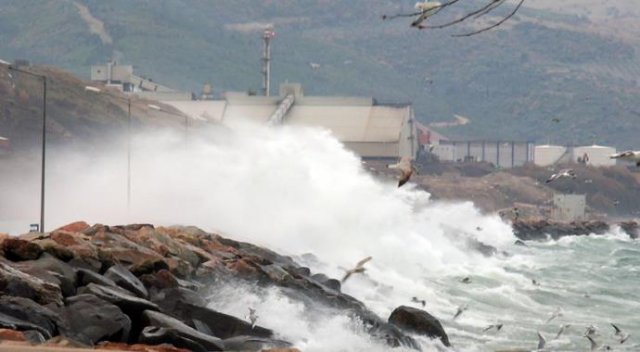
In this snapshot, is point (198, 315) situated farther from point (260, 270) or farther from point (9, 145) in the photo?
point (9, 145)

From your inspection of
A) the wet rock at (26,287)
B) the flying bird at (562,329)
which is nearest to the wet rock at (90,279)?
the wet rock at (26,287)

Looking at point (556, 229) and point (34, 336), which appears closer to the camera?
point (34, 336)

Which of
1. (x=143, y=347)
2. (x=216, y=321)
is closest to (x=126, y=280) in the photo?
(x=216, y=321)

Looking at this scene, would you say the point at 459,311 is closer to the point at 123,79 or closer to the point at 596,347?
the point at 596,347

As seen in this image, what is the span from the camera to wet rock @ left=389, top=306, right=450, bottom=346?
26.1 m

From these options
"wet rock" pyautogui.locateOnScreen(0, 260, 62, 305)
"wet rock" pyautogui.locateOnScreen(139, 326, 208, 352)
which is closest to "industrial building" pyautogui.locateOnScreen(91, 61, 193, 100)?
"wet rock" pyautogui.locateOnScreen(0, 260, 62, 305)

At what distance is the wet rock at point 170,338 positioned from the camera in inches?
709

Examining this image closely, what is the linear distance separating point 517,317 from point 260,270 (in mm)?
8665

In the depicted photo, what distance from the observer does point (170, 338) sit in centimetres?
1814

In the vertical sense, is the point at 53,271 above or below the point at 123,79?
above

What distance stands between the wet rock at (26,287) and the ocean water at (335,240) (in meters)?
4.85

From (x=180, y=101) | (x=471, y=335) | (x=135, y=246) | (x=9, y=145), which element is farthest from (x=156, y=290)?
(x=180, y=101)

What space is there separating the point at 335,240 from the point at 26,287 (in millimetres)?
36102

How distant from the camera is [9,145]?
64.4 metres
